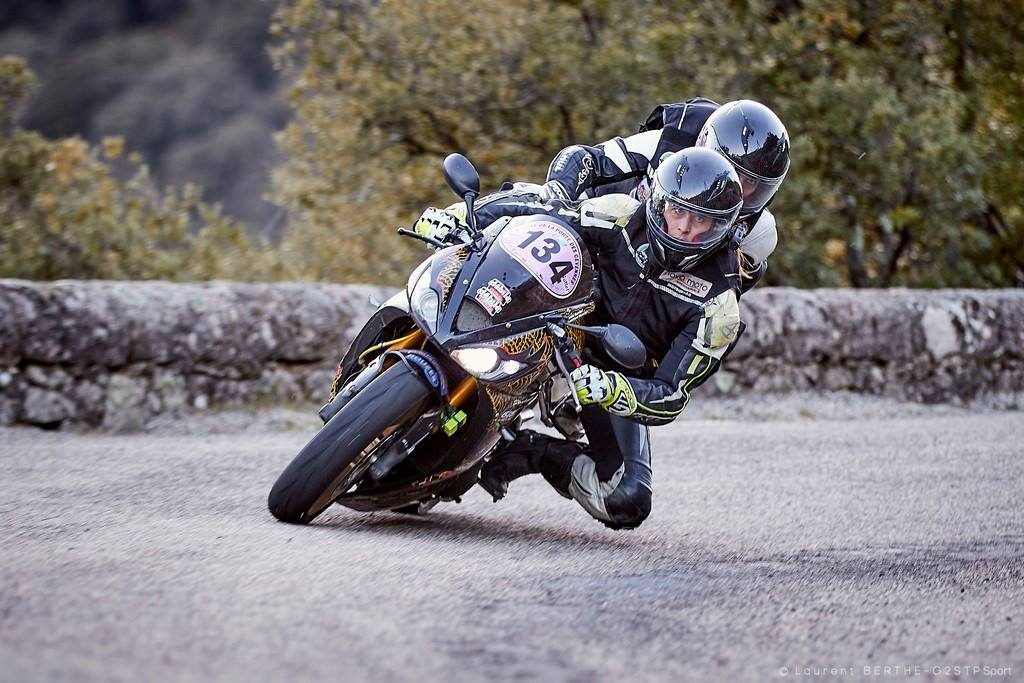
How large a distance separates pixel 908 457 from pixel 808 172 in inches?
254

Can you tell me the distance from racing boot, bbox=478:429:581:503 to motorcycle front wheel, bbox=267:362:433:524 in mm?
816

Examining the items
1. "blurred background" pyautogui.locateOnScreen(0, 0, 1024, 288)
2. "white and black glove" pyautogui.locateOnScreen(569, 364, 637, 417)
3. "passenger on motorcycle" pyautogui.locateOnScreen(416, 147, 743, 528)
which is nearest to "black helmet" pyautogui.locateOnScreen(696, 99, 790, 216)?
"passenger on motorcycle" pyautogui.locateOnScreen(416, 147, 743, 528)

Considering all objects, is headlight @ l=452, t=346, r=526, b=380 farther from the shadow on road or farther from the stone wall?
the stone wall

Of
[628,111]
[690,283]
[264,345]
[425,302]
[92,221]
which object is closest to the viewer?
[425,302]

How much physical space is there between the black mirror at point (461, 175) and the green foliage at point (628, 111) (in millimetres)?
8089

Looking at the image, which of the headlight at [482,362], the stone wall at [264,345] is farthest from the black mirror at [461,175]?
the stone wall at [264,345]

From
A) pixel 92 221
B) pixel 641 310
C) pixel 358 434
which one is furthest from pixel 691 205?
pixel 92 221

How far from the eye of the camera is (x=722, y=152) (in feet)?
18.9

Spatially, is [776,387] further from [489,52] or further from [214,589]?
[214,589]

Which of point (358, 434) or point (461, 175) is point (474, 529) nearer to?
point (358, 434)

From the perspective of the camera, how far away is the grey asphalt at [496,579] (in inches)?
128

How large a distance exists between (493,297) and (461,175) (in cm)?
54

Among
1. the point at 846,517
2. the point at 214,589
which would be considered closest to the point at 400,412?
the point at 214,589

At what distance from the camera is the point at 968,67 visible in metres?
16.8
